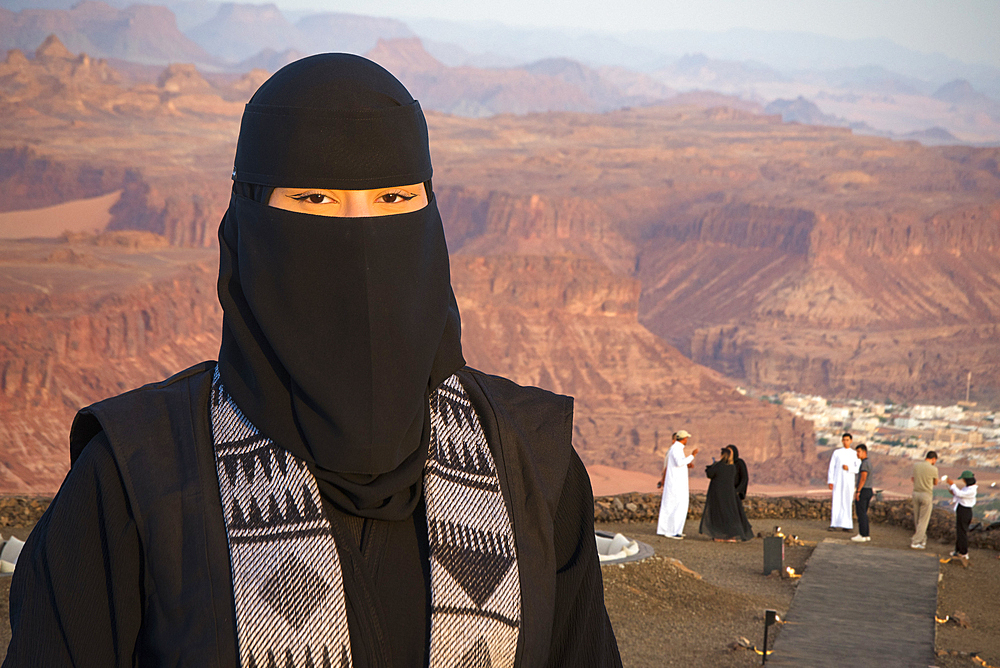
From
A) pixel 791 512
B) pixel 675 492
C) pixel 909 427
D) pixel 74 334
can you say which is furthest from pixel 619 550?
pixel 909 427

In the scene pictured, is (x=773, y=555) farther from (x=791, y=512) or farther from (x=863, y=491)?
(x=791, y=512)

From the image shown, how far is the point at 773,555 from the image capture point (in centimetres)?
962

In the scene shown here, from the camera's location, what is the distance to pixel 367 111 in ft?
4.24

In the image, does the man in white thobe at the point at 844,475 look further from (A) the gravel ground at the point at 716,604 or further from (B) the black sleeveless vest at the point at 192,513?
(B) the black sleeveless vest at the point at 192,513

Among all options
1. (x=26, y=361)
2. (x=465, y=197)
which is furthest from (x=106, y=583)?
(x=465, y=197)

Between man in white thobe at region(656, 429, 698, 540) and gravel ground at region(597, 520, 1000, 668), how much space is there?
18.5 inches

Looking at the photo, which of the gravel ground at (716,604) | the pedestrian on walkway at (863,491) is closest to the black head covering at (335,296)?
the gravel ground at (716,604)

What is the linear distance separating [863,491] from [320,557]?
36.7ft

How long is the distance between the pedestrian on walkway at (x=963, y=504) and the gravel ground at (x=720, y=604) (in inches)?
9.4

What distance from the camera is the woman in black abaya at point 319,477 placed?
3.83ft

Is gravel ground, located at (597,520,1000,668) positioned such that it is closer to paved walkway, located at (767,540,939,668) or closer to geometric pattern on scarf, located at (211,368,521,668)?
paved walkway, located at (767,540,939,668)

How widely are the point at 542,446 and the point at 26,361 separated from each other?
160 ft

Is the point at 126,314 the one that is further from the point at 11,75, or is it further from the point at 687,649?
the point at 687,649

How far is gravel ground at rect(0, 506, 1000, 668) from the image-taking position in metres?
7.05
